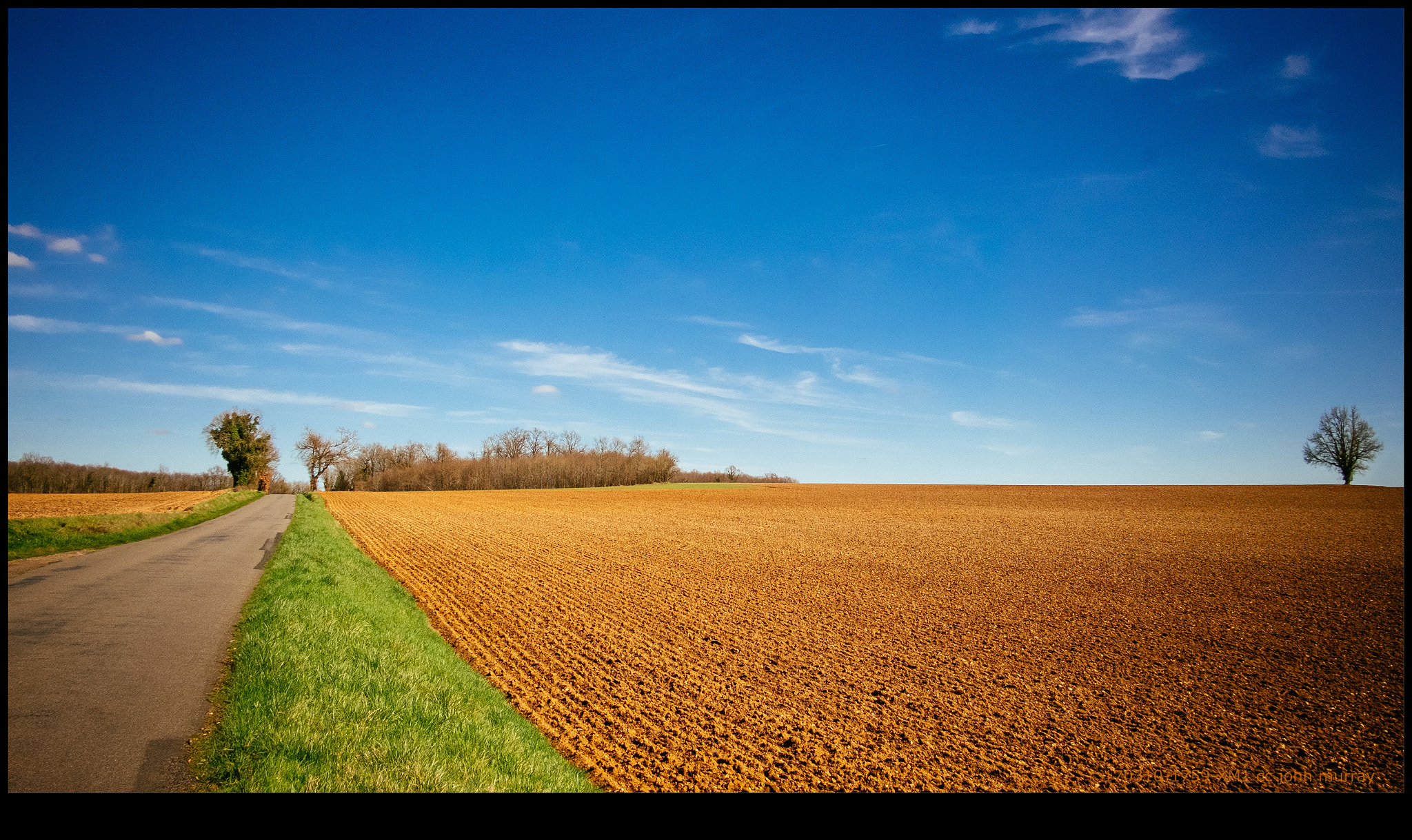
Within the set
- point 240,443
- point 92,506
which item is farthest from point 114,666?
point 240,443

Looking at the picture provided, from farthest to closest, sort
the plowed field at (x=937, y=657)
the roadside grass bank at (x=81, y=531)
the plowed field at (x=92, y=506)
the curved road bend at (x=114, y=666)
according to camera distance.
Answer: the plowed field at (x=92, y=506) < the roadside grass bank at (x=81, y=531) < the plowed field at (x=937, y=657) < the curved road bend at (x=114, y=666)

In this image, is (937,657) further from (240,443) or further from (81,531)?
(240,443)

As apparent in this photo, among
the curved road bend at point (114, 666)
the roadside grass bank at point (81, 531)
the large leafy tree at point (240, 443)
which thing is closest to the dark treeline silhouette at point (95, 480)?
the large leafy tree at point (240, 443)

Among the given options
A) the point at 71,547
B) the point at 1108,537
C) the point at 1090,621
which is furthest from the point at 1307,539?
the point at 71,547

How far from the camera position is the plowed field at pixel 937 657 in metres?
7.56

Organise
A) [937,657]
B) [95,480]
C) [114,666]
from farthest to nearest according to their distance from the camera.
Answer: [95,480]
[937,657]
[114,666]

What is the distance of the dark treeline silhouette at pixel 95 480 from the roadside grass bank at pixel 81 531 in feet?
195

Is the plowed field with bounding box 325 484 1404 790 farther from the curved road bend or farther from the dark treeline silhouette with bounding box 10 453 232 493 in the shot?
the dark treeline silhouette with bounding box 10 453 232 493

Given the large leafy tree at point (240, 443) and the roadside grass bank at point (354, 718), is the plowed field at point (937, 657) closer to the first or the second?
the roadside grass bank at point (354, 718)

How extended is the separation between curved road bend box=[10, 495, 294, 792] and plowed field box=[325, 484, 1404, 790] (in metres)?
3.65

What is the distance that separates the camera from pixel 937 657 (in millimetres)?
11414

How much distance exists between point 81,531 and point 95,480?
256ft
